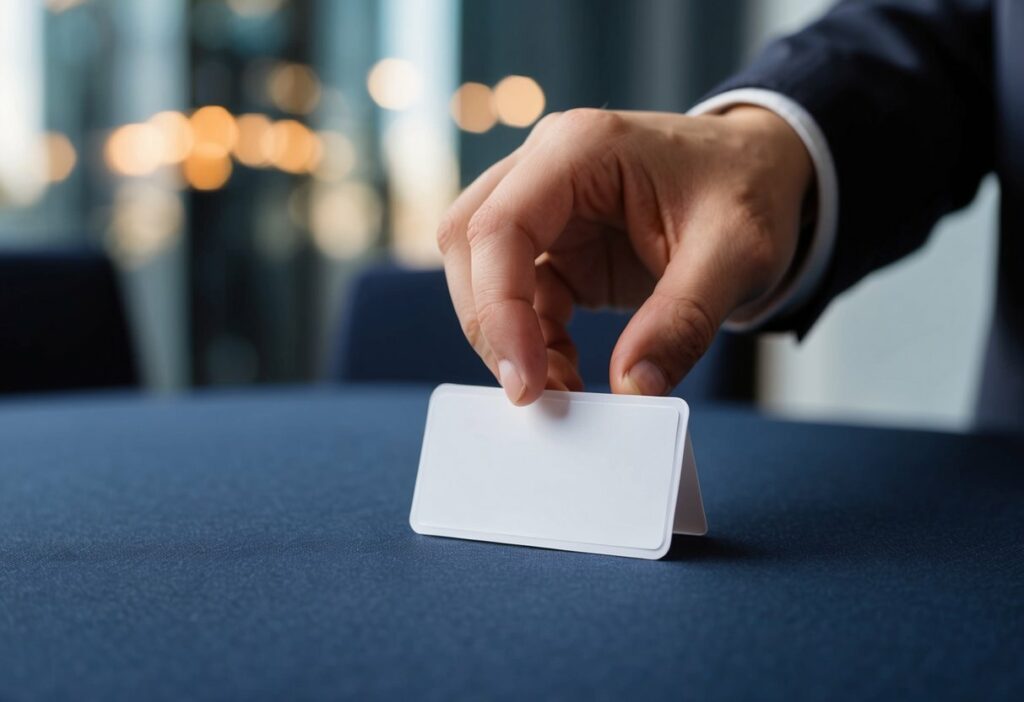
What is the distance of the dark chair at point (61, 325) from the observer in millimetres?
1615

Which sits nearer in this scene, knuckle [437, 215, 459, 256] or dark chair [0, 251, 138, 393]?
knuckle [437, 215, 459, 256]

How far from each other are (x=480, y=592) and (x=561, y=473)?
11cm

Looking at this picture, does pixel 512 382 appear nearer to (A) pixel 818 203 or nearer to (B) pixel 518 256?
(B) pixel 518 256

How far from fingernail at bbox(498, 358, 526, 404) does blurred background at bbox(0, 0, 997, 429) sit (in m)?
2.47

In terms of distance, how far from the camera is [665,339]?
0.56 m

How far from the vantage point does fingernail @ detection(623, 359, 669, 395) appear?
1.81 ft

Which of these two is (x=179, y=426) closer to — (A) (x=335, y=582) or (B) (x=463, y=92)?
(A) (x=335, y=582)

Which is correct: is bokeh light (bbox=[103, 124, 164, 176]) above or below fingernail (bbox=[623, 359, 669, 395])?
below

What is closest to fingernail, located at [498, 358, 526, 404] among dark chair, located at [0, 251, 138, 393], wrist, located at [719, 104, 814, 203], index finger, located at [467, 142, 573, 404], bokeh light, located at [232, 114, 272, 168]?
index finger, located at [467, 142, 573, 404]

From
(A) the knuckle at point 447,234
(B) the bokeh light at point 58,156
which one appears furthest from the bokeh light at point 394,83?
(A) the knuckle at point 447,234

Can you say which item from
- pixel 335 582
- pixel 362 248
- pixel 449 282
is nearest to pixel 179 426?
pixel 449 282

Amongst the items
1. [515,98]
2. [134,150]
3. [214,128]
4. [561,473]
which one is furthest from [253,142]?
[561,473]

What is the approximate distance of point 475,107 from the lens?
11.0 ft

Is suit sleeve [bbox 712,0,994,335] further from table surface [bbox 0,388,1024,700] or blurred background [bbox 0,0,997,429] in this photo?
blurred background [bbox 0,0,997,429]
